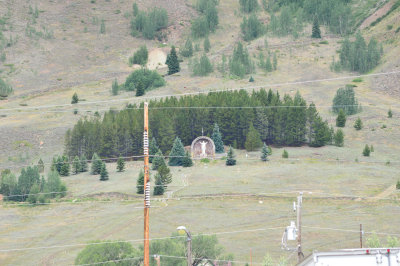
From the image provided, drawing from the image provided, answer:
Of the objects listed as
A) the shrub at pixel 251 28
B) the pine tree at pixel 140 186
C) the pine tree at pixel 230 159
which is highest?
the shrub at pixel 251 28

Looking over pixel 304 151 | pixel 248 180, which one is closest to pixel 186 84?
pixel 304 151

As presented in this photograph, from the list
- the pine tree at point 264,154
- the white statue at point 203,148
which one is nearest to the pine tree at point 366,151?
the pine tree at point 264,154

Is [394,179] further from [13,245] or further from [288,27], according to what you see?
[288,27]

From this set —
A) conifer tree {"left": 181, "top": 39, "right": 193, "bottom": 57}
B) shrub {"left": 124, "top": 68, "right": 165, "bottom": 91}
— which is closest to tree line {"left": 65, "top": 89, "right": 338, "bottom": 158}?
shrub {"left": 124, "top": 68, "right": 165, "bottom": 91}

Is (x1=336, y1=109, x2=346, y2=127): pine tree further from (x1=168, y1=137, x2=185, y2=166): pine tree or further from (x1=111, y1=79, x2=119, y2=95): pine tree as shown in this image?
(x1=111, y1=79, x2=119, y2=95): pine tree

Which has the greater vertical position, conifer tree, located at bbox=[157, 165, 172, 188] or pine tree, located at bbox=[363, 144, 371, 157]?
pine tree, located at bbox=[363, 144, 371, 157]

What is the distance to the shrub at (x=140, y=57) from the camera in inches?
7213

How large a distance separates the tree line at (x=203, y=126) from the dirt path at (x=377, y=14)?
84580 millimetres

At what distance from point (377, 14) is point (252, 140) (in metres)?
100

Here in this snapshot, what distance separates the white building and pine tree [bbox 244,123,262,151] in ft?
274

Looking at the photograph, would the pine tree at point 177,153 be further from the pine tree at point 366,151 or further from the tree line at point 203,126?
the pine tree at point 366,151

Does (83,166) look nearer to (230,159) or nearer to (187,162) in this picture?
(187,162)

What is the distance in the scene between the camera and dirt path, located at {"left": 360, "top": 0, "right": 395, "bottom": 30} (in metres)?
191

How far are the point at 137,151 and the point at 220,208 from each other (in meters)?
36.5
